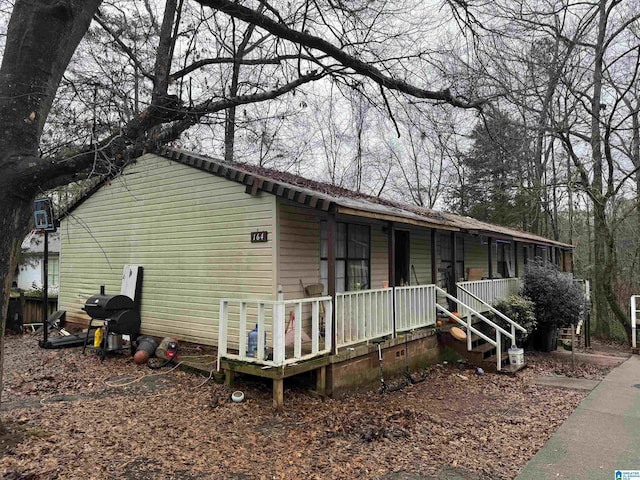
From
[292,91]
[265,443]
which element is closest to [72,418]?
[265,443]

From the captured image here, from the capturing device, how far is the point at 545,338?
12719 millimetres

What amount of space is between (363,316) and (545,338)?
312 inches

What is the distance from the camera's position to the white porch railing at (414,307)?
8.50 m

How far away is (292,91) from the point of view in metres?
8.54

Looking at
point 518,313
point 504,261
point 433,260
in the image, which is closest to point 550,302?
point 518,313

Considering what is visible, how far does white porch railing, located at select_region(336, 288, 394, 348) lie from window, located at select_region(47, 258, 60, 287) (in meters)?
14.6

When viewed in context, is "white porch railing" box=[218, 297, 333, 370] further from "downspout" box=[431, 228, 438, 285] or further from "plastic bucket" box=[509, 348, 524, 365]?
"plastic bucket" box=[509, 348, 524, 365]

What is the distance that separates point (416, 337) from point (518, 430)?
9.97 ft

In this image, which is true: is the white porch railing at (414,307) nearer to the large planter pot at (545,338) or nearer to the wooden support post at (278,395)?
the wooden support post at (278,395)

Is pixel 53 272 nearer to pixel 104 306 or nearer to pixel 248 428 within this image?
pixel 104 306

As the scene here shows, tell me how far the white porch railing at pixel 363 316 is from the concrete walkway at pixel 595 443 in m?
3.01

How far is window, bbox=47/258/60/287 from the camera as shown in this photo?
17297 millimetres

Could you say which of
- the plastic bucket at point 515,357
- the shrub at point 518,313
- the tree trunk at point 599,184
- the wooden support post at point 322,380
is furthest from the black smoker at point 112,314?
the tree trunk at point 599,184

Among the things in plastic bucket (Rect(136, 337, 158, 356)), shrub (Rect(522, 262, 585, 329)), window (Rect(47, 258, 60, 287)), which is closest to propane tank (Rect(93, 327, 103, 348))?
plastic bucket (Rect(136, 337, 158, 356))
